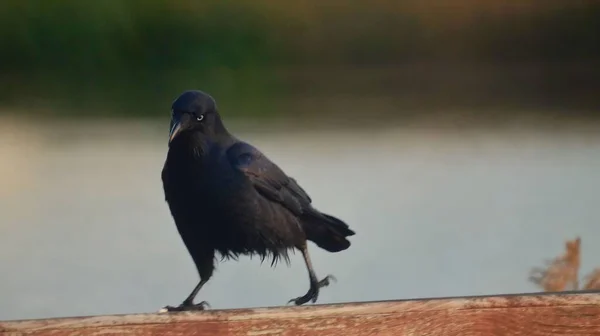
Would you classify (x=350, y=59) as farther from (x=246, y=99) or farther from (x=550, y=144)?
(x=550, y=144)

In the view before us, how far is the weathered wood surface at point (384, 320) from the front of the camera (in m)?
0.81

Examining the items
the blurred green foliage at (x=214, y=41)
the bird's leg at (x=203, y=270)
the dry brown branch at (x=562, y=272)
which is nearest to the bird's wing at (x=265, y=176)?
the bird's leg at (x=203, y=270)

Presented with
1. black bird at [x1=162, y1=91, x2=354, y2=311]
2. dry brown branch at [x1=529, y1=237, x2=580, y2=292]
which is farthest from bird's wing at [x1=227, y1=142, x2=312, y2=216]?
dry brown branch at [x1=529, y1=237, x2=580, y2=292]

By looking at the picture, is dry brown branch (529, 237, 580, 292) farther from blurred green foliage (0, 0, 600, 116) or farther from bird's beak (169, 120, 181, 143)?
bird's beak (169, 120, 181, 143)

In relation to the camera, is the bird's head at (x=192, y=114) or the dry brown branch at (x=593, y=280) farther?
the dry brown branch at (x=593, y=280)

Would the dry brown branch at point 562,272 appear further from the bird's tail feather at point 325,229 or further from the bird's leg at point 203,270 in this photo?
the bird's leg at point 203,270

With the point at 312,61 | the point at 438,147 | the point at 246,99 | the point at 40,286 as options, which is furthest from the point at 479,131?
the point at 40,286

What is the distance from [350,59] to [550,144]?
0.46m

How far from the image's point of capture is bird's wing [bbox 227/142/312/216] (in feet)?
3.69

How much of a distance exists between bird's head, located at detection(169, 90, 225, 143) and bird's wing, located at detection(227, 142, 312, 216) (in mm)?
56

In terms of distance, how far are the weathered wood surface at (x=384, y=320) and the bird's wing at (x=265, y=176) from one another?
330mm

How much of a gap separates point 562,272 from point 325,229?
0.52m

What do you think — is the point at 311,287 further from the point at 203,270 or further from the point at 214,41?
the point at 214,41

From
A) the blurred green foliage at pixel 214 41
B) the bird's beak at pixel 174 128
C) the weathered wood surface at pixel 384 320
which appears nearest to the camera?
the weathered wood surface at pixel 384 320
